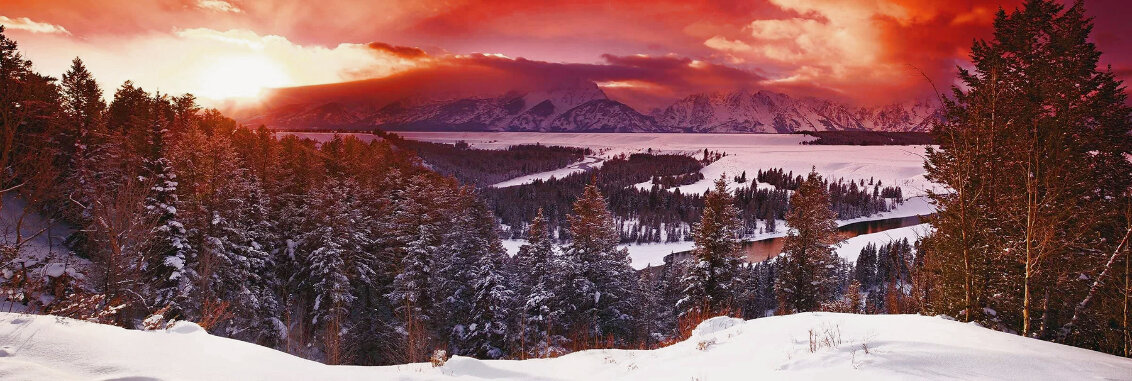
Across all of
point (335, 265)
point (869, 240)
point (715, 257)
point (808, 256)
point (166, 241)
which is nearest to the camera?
point (166, 241)

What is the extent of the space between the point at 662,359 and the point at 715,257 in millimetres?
17631

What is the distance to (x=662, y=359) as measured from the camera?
31.2 feet

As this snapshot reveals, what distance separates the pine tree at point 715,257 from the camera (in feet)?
84.5

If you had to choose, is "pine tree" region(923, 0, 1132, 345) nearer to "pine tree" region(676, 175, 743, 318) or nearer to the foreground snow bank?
the foreground snow bank

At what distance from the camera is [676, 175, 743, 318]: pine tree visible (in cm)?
2577

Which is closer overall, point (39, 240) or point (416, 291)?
point (416, 291)

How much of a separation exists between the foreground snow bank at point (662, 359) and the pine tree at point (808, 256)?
16.7m

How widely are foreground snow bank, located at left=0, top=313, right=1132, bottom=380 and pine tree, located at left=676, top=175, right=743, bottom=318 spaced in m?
15.8

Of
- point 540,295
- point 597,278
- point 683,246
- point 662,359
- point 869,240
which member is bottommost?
point 683,246

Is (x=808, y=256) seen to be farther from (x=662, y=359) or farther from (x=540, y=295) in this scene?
(x=662, y=359)

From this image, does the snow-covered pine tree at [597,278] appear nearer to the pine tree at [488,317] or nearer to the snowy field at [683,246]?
the pine tree at [488,317]

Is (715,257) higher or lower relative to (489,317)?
higher

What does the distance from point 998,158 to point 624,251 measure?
17.6 meters

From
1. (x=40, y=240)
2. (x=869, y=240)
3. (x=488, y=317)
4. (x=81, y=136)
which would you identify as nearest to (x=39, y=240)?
(x=40, y=240)
